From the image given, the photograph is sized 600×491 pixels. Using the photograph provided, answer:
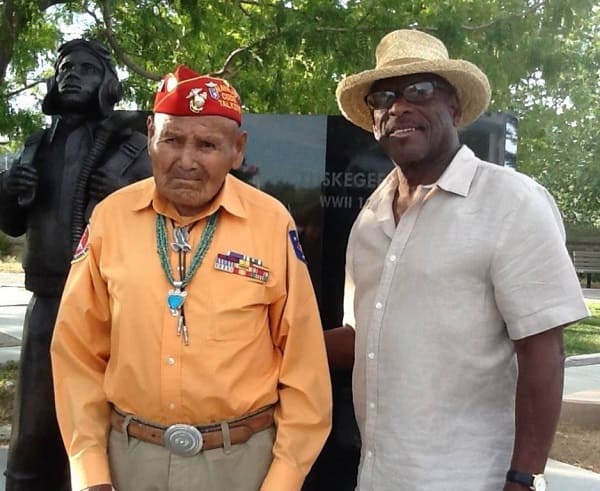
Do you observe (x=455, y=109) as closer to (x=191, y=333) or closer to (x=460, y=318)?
(x=460, y=318)

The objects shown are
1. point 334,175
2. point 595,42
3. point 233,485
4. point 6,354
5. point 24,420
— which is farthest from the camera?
point 595,42

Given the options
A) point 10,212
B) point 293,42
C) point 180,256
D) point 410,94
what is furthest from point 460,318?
point 293,42

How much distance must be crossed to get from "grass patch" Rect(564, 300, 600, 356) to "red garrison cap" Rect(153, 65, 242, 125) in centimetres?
748

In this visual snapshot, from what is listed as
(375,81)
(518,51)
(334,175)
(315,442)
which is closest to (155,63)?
(518,51)

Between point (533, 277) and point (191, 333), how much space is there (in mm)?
820

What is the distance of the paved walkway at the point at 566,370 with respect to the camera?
4.63 m

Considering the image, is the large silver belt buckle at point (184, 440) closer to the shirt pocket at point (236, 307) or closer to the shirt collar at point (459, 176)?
the shirt pocket at point (236, 307)

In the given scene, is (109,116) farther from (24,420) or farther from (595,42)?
(595,42)

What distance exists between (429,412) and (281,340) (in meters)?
0.41

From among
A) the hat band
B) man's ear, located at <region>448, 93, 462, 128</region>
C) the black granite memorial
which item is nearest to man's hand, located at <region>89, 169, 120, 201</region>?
the black granite memorial

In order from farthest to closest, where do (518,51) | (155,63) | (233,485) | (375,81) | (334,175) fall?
(155,63) < (518,51) < (334,175) < (375,81) < (233,485)

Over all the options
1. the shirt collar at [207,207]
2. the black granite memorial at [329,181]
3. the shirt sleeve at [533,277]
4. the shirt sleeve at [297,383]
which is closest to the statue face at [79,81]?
the black granite memorial at [329,181]

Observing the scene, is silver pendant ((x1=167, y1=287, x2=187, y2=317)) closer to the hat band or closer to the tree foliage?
the hat band

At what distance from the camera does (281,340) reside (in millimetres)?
2078
